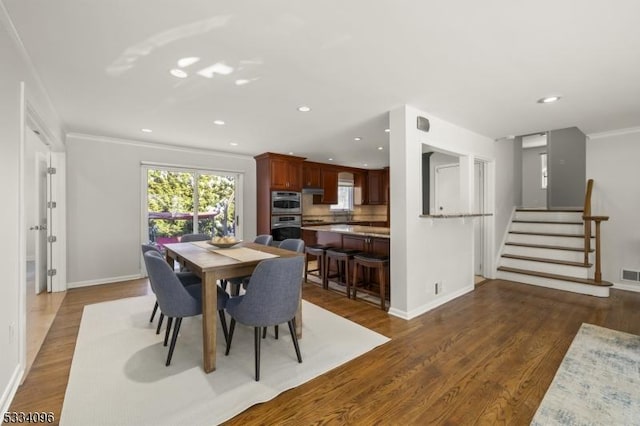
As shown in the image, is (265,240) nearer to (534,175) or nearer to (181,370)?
(181,370)

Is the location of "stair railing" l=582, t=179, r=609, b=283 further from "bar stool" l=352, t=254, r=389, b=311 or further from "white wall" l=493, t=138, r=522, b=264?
"bar stool" l=352, t=254, r=389, b=311

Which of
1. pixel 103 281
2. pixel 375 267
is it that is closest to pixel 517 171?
pixel 375 267

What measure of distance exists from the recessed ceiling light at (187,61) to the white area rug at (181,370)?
2357mm

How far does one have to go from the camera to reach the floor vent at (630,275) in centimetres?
414

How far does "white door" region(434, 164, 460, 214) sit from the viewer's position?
5473 millimetres

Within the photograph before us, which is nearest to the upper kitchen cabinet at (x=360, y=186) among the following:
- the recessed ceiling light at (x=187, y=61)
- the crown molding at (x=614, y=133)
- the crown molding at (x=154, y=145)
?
the crown molding at (x=154, y=145)

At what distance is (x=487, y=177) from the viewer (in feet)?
15.4

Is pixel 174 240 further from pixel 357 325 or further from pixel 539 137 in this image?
pixel 539 137

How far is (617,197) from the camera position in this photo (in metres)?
4.33

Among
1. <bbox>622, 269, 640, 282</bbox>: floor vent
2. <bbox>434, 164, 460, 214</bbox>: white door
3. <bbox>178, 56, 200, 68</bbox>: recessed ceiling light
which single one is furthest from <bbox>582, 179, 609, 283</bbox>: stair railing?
<bbox>178, 56, 200, 68</bbox>: recessed ceiling light

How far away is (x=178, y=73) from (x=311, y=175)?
4484 mm

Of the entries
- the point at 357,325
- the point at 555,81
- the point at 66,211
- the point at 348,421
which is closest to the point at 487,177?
the point at 555,81

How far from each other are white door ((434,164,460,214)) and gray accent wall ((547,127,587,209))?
236cm

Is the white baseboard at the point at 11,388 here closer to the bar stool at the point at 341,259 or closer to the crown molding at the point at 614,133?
the bar stool at the point at 341,259
